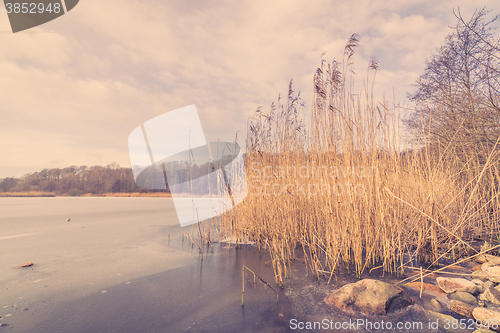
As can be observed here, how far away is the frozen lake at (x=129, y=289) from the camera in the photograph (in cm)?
149

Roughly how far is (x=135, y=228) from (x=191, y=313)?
152 inches

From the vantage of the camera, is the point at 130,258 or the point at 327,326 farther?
the point at 130,258

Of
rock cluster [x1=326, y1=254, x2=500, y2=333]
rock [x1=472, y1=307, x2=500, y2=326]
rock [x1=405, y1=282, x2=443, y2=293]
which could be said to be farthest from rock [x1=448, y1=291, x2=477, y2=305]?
rock [x1=472, y1=307, x2=500, y2=326]

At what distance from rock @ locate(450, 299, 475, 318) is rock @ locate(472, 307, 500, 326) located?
0.04 meters

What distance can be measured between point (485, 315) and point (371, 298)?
1.98 ft

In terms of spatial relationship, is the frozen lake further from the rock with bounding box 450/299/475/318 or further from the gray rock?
the gray rock

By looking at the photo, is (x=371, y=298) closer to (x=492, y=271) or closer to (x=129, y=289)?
(x=492, y=271)

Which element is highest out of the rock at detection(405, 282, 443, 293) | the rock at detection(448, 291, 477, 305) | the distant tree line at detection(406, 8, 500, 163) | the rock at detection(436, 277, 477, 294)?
the distant tree line at detection(406, 8, 500, 163)

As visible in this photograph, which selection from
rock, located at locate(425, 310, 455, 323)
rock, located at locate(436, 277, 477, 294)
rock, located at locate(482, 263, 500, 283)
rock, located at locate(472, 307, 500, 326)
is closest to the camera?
rock, located at locate(472, 307, 500, 326)

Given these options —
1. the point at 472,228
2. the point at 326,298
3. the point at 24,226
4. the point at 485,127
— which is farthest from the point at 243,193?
the point at 24,226

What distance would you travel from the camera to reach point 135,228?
4.87 m

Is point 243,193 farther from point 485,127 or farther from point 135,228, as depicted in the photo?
point 485,127

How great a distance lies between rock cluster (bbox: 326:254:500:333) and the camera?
1.48 m

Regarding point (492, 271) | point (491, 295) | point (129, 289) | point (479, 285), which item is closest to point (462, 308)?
point (491, 295)
